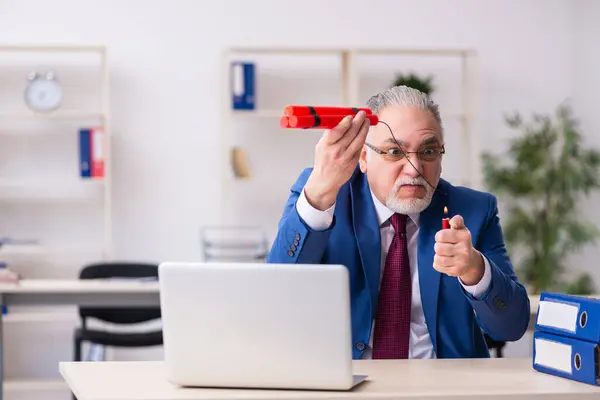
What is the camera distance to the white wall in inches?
237

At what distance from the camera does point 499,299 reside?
225 centimetres

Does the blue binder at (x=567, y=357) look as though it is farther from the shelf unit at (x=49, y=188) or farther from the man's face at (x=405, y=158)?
the shelf unit at (x=49, y=188)

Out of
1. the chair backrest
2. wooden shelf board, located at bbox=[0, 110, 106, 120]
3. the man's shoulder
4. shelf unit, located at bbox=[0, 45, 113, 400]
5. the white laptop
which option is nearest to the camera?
the white laptop

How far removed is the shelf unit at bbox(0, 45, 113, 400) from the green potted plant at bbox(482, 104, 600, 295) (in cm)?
251

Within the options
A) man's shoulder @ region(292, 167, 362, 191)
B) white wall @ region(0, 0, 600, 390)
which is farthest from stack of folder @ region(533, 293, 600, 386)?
white wall @ region(0, 0, 600, 390)

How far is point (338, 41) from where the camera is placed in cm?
624

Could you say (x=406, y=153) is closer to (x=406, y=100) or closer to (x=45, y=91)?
(x=406, y=100)

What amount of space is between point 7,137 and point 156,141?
92 centimetres

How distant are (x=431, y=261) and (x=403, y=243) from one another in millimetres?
86

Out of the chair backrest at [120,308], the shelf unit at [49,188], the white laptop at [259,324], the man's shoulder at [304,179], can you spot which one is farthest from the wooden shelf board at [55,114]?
the white laptop at [259,324]

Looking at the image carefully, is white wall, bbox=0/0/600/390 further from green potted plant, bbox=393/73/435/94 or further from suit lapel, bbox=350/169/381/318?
suit lapel, bbox=350/169/381/318

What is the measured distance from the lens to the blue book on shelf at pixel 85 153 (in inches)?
225

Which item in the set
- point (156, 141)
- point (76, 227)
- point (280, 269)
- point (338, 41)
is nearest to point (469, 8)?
point (338, 41)

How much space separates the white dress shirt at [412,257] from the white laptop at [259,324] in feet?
1.56
